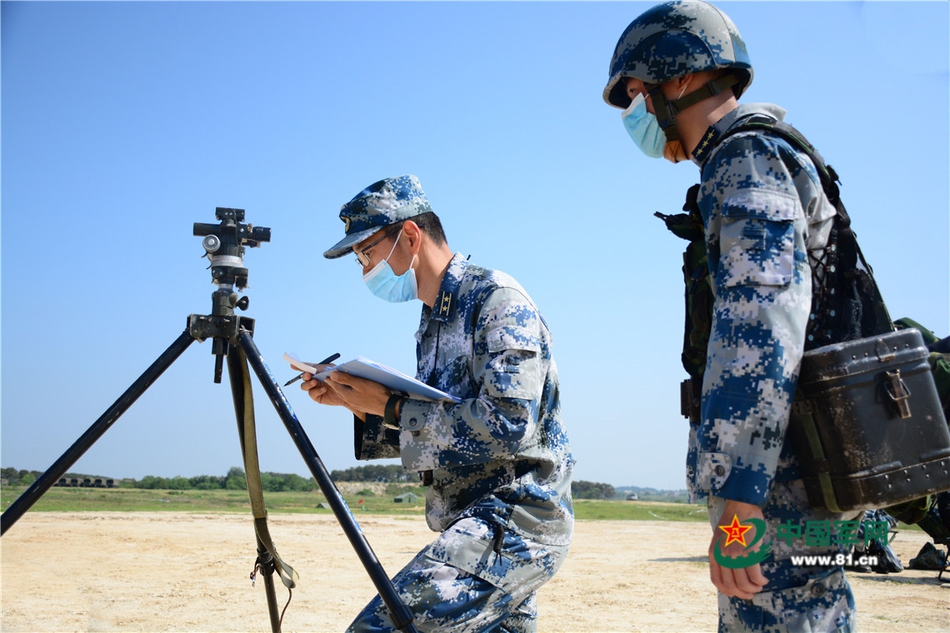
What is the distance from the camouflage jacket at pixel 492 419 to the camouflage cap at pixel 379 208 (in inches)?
15.7

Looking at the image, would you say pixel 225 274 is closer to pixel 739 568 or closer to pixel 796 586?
pixel 739 568

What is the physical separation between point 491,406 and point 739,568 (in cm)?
125

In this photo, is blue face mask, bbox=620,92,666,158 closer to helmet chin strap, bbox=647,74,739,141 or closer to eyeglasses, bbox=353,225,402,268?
helmet chin strap, bbox=647,74,739,141

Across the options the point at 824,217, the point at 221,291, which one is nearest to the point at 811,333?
the point at 824,217

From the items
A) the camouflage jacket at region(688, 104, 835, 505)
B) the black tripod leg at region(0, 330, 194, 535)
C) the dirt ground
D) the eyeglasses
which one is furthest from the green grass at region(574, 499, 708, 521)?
the camouflage jacket at region(688, 104, 835, 505)

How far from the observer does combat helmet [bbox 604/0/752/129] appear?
9.29 ft

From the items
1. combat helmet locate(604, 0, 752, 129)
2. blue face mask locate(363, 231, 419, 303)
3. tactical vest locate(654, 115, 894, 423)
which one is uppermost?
combat helmet locate(604, 0, 752, 129)

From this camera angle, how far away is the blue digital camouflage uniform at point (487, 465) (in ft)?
10.4

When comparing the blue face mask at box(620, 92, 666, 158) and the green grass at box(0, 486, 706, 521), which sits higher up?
the blue face mask at box(620, 92, 666, 158)

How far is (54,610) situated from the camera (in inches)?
272

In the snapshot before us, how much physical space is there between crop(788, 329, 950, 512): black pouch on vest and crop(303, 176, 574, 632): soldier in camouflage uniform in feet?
4.14

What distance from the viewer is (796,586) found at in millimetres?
2410

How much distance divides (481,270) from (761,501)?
187 centimetres

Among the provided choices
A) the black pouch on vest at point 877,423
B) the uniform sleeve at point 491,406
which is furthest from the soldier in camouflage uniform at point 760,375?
the uniform sleeve at point 491,406
